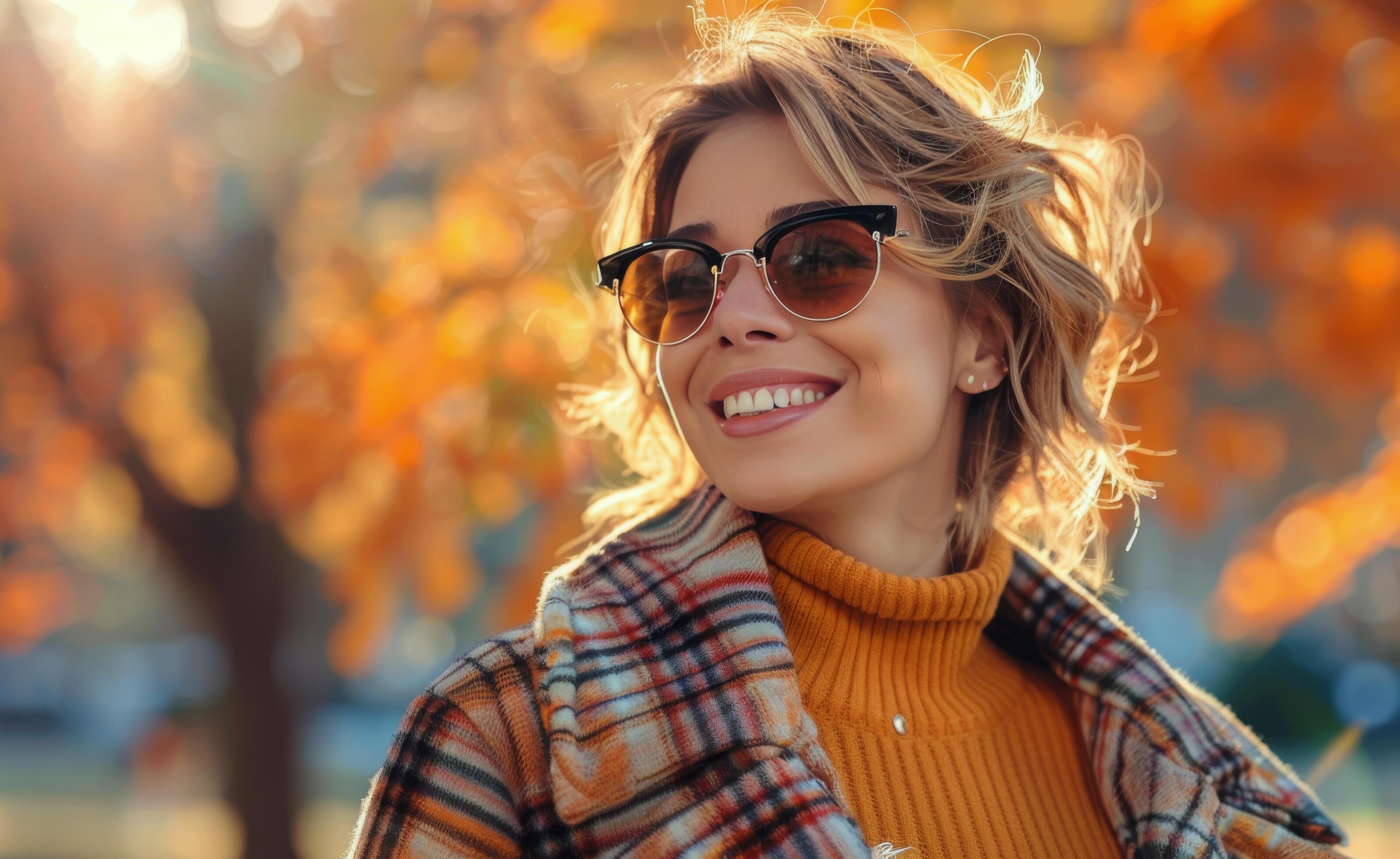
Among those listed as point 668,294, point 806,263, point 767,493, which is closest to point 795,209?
point 806,263

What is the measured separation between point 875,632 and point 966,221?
729mm

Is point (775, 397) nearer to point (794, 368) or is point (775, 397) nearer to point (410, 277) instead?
point (794, 368)

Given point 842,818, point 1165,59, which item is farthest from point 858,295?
point 1165,59

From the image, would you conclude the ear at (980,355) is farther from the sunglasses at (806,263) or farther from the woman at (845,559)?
the sunglasses at (806,263)

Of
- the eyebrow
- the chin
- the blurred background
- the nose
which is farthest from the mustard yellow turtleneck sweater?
the blurred background

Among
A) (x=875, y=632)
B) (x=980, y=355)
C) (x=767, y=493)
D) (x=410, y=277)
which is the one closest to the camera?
(x=767, y=493)

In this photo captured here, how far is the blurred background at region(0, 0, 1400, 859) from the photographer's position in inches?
130

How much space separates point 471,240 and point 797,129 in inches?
73.6

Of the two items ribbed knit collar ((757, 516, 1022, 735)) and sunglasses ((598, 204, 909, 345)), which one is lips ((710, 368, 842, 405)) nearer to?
sunglasses ((598, 204, 909, 345))

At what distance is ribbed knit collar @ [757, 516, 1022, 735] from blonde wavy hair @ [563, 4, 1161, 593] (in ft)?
0.70

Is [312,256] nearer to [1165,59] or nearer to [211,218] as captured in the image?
[211,218]

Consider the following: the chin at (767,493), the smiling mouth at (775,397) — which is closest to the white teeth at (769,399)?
the smiling mouth at (775,397)

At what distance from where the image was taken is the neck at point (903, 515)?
70.6 inches

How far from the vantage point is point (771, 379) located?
167 cm
